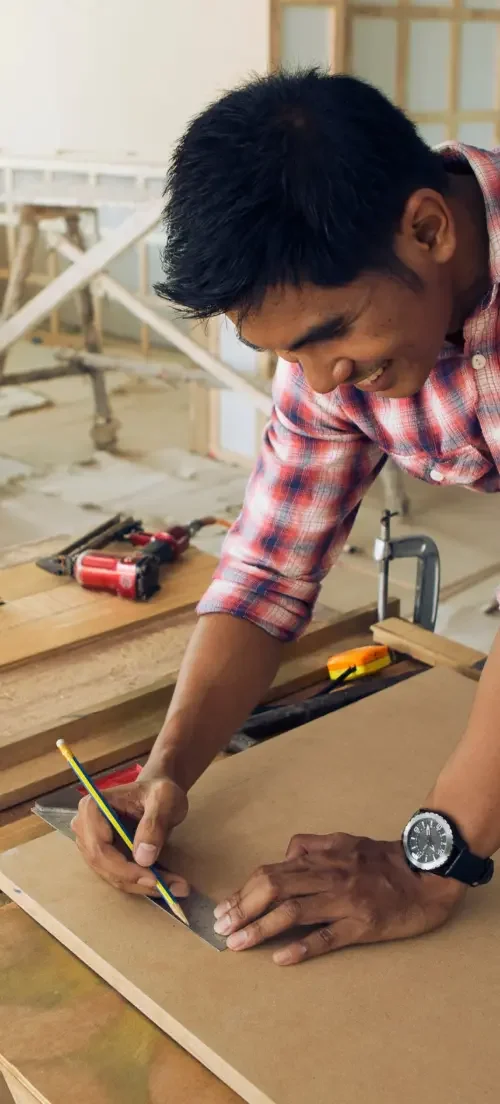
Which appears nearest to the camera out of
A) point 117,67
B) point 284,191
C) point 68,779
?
point 284,191

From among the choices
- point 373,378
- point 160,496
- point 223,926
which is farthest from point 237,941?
point 160,496

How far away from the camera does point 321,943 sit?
902 mm

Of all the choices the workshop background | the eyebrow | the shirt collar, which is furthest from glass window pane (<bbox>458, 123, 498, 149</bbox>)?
the eyebrow

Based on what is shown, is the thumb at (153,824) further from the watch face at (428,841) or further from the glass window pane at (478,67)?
the glass window pane at (478,67)

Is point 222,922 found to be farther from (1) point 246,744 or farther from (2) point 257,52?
(2) point 257,52

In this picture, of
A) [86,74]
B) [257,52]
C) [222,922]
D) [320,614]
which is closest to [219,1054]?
[222,922]

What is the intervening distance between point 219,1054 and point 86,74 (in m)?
5.01

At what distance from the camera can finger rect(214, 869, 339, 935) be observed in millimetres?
927

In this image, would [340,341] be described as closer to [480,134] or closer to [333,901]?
[333,901]

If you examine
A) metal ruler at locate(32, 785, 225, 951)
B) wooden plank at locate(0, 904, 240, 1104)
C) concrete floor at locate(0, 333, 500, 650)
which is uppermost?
metal ruler at locate(32, 785, 225, 951)

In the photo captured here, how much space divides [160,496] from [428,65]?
1.88 m

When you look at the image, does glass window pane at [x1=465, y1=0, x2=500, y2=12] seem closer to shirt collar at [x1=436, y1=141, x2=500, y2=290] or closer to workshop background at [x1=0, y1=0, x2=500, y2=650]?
workshop background at [x1=0, y1=0, x2=500, y2=650]

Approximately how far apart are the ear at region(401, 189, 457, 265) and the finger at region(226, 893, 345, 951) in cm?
55

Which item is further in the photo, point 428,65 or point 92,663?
point 428,65
